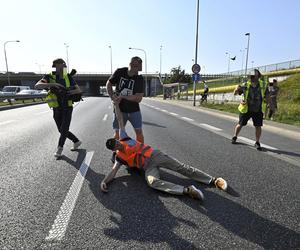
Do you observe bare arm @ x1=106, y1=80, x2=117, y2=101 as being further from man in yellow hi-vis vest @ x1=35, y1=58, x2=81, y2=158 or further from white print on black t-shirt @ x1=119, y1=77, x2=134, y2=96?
man in yellow hi-vis vest @ x1=35, y1=58, x2=81, y2=158

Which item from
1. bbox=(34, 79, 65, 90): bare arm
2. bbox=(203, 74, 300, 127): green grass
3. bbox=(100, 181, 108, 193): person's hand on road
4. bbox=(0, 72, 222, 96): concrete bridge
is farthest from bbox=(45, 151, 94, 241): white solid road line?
bbox=(0, 72, 222, 96): concrete bridge

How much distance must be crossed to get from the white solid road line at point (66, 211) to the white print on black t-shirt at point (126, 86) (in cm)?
150

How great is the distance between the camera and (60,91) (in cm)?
543

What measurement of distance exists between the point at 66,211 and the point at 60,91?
2965 millimetres

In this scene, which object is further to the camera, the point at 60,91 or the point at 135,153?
the point at 60,91

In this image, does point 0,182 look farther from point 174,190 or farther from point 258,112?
point 258,112

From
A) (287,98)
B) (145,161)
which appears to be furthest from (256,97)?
(287,98)

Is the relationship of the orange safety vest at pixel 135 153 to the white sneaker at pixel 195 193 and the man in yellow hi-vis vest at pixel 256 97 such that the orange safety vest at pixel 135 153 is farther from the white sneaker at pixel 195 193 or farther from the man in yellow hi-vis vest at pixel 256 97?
the man in yellow hi-vis vest at pixel 256 97

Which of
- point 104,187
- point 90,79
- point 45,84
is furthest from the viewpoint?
point 90,79

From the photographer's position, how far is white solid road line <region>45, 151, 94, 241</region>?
2.63m

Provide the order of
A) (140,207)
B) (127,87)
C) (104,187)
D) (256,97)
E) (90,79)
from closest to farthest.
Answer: (140,207)
(104,187)
(127,87)
(256,97)
(90,79)

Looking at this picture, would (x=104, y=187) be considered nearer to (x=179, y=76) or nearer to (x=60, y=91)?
(x=60, y=91)

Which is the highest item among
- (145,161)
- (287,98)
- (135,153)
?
(135,153)

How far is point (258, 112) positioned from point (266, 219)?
412 centimetres
